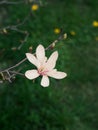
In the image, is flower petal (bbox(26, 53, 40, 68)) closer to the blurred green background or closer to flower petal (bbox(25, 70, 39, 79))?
flower petal (bbox(25, 70, 39, 79))

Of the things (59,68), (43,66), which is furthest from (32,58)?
(59,68)

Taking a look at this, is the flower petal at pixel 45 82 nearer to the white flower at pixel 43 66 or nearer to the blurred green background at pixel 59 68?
the white flower at pixel 43 66

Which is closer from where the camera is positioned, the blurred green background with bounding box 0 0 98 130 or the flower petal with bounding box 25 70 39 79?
the flower petal with bounding box 25 70 39 79

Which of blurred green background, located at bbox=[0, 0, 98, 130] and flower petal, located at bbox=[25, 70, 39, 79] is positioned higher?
flower petal, located at bbox=[25, 70, 39, 79]

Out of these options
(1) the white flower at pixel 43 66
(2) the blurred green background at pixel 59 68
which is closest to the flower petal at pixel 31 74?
(1) the white flower at pixel 43 66

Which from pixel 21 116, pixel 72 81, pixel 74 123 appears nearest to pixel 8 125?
pixel 21 116

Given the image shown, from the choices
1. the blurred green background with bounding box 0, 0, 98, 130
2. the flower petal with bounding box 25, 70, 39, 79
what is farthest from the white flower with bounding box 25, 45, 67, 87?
the blurred green background with bounding box 0, 0, 98, 130

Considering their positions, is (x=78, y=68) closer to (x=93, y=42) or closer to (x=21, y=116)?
(x=93, y=42)

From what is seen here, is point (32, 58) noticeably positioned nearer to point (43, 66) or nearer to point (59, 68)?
point (43, 66)

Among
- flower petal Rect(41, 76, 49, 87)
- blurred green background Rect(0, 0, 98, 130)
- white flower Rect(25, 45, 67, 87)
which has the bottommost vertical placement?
blurred green background Rect(0, 0, 98, 130)

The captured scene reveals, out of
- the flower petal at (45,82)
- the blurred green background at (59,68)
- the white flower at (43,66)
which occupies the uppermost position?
the white flower at (43,66)
